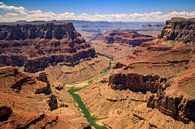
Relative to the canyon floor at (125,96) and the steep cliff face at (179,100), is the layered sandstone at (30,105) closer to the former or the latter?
the canyon floor at (125,96)

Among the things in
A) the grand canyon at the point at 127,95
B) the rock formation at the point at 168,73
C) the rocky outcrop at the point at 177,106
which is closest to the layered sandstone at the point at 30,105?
the grand canyon at the point at 127,95

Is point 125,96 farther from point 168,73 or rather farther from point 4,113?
point 4,113

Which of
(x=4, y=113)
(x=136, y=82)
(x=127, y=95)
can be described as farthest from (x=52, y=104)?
(x=4, y=113)

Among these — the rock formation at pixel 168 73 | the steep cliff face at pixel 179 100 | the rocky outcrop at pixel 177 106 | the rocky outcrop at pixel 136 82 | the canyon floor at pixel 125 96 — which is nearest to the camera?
the canyon floor at pixel 125 96

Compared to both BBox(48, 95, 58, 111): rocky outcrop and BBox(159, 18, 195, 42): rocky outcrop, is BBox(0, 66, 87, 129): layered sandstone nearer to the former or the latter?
BBox(48, 95, 58, 111): rocky outcrop

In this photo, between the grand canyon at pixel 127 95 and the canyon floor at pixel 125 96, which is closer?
the canyon floor at pixel 125 96

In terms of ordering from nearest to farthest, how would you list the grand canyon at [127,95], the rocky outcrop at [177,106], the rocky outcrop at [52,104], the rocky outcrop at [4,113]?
the rocky outcrop at [4,113], the grand canyon at [127,95], the rocky outcrop at [177,106], the rocky outcrop at [52,104]
